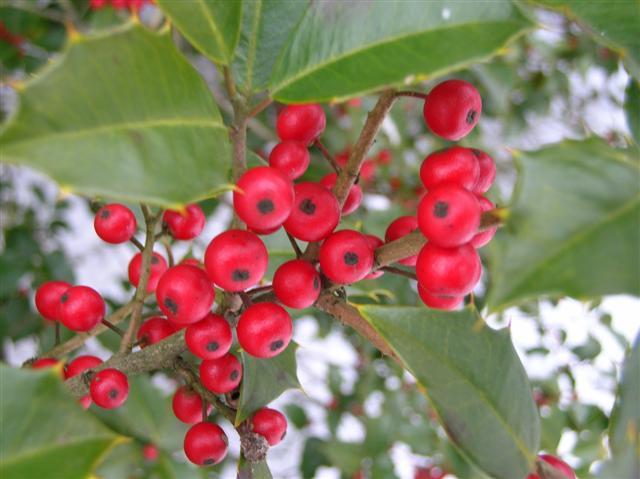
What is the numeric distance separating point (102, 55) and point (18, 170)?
9.31 feet

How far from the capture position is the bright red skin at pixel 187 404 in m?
0.84

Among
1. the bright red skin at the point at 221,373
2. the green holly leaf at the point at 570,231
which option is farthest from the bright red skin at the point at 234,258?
the green holly leaf at the point at 570,231

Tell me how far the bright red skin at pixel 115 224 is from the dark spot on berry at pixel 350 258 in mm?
344

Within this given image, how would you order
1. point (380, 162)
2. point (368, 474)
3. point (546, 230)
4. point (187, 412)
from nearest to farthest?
point (546, 230) < point (187, 412) < point (368, 474) < point (380, 162)

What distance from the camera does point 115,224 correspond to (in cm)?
85

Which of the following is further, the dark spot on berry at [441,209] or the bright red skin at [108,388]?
the bright red skin at [108,388]

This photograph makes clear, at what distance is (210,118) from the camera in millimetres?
605

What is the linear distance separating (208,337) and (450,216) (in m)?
0.32

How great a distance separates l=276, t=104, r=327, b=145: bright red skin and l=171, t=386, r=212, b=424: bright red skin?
364 millimetres

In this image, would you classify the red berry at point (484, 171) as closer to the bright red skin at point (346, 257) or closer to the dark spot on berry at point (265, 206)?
the bright red skin at point (346, 257)

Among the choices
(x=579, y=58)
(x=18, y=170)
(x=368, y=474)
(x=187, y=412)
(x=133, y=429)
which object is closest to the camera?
(x=187, y=412)

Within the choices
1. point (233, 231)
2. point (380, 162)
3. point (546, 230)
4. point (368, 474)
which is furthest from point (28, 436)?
point (380, 162)

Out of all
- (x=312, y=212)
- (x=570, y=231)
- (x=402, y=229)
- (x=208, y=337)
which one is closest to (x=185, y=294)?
(x=208, y=337)

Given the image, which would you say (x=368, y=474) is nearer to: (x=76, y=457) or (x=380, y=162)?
(x=380, y=162)
